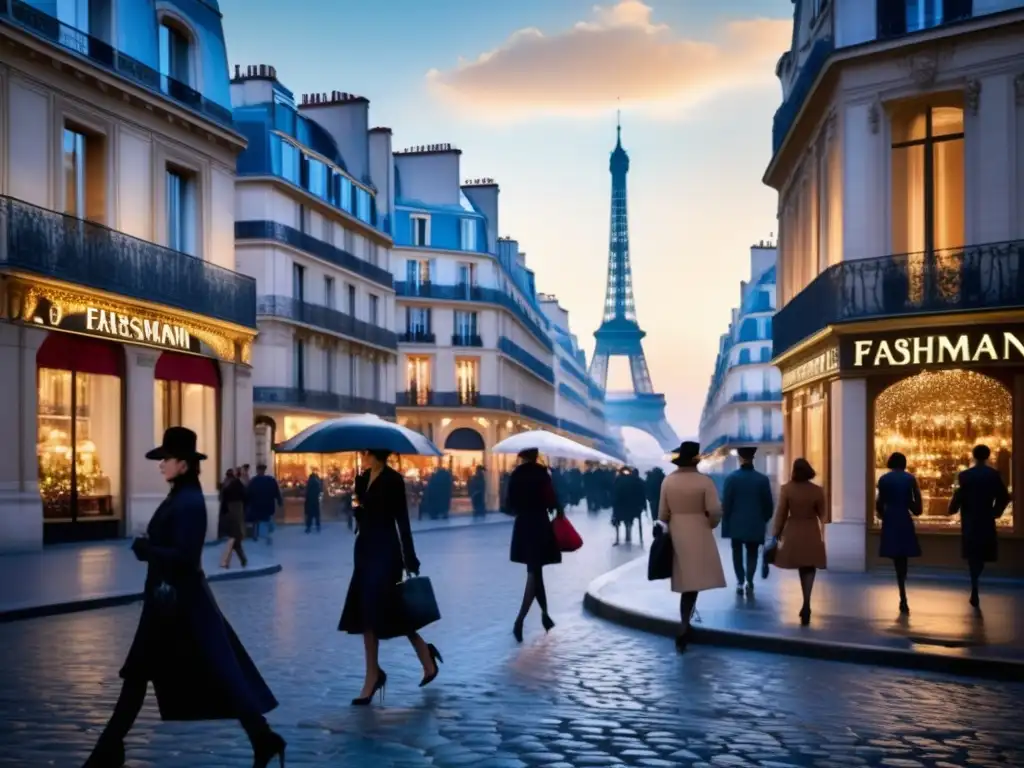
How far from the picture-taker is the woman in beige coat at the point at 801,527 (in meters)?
12.9

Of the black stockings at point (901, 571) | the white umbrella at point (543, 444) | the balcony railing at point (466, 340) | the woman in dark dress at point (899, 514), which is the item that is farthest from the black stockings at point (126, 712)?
the balcony railing at point (466, 340)

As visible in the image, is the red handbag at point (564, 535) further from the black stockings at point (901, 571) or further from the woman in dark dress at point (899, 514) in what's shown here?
the black stockings at point (901, 571)

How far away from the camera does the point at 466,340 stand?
6406cm

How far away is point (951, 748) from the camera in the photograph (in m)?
7.29

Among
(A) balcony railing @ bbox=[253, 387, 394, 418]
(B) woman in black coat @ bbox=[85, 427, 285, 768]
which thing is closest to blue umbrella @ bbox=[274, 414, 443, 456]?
(B) woman in black coat @ bbox=[85, 427, 285, 768]

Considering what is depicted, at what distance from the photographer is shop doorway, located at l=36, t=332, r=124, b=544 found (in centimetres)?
2362

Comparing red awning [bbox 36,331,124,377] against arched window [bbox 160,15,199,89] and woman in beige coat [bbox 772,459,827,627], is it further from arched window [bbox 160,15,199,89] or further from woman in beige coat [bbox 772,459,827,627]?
woman in beige coat [bbox 772,459,827,627]

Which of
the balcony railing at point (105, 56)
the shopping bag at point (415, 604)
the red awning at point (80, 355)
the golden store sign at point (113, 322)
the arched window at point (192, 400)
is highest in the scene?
the balcony railing at point (105, 56)

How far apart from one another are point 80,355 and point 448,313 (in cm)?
3975

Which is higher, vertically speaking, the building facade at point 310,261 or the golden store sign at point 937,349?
the building facade at point 310,261

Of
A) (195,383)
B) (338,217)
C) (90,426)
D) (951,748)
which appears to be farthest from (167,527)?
(338,217)

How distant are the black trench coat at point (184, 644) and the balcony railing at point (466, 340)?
5741 cm

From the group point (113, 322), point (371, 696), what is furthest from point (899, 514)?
point (113, 322)

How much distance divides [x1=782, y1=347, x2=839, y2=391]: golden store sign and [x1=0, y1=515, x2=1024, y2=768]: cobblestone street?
8337 mm
